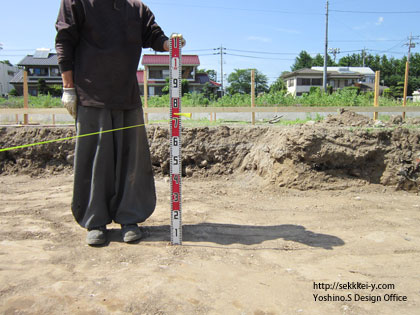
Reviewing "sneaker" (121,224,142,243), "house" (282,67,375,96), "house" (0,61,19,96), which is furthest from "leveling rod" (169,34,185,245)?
"house" (0,61,19,96)

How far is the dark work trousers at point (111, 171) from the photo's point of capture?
9.91ft

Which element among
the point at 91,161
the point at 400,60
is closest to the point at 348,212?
the point at 91,161

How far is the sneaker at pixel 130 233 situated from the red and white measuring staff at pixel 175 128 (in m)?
0.34

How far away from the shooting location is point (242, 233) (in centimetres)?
345

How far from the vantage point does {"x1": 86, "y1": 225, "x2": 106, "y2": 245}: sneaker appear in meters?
2.93

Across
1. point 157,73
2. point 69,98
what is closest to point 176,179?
point 69,98

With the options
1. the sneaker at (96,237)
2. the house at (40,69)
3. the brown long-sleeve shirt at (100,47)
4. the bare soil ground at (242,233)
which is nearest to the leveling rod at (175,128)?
the bare soil ground at (242,233)

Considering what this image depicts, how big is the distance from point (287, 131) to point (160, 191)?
8.06 feet

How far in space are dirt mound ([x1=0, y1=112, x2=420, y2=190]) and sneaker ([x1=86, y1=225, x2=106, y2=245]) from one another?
3.25 meters

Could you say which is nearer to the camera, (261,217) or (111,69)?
(111,69)

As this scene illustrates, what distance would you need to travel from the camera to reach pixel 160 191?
5273 millimetres

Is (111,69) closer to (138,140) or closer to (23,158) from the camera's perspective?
(138,140)

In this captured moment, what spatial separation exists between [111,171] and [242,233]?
1490 mm

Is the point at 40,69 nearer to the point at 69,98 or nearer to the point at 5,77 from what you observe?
the point at 5,77
